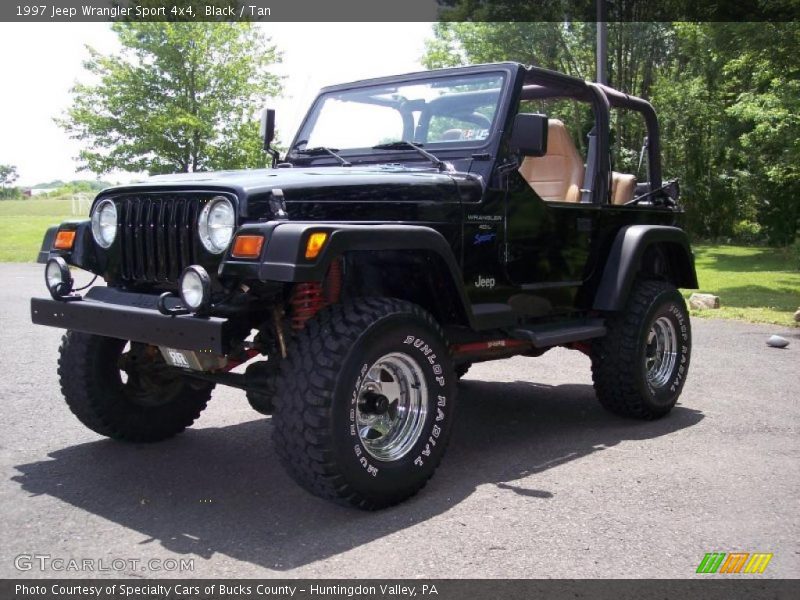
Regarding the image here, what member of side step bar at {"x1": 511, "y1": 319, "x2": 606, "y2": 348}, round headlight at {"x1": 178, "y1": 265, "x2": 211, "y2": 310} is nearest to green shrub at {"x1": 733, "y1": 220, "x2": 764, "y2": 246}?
side step bar at {"x1": 511, "y1": 319, "x2": 606, "y2": 348}

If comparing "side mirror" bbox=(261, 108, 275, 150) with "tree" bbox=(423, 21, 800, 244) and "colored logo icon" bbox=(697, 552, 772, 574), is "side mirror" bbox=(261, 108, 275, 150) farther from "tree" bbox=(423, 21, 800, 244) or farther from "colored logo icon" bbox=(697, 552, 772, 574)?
"tree" bbox=(423, 21, 800, 244)

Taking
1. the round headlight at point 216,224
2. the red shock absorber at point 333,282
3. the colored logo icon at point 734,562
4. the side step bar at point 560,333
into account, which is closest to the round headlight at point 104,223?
the round headlight at point 216,224

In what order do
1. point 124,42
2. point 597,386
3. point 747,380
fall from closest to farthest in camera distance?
1. point 597,386
2. point 747,380
3. point 124,42

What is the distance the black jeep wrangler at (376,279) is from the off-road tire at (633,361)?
0.05 ft

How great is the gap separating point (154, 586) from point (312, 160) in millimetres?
3079

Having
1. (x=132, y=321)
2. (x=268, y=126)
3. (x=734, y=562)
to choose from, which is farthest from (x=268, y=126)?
(x=734, y=562)

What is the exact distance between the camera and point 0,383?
6.67m

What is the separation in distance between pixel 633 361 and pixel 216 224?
3108 millimetres

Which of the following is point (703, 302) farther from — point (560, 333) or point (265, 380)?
point (265, 380)

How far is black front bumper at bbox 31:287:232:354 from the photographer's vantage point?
3.61m

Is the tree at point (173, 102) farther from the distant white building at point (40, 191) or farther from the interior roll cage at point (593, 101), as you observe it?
the distant white building at point (40, 191)

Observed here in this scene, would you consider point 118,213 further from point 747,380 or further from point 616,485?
point 747,380

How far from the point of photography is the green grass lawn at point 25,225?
22758mm

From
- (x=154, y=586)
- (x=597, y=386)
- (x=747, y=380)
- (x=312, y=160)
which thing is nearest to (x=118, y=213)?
(x=312, y=160)
